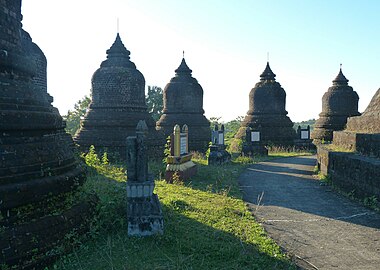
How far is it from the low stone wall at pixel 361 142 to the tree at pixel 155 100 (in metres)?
24.1

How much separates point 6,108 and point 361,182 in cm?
722

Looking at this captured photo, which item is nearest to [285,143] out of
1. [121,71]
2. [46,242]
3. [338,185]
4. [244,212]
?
[121,71]

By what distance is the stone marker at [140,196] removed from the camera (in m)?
5.52

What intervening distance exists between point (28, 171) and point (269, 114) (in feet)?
66.6

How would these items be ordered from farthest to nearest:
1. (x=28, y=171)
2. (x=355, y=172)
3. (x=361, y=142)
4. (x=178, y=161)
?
(x=178, y=161)
(x=361, y=142)
(x=355, y=172)
(x=28, y=171)

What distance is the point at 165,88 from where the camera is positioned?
21.3 meters

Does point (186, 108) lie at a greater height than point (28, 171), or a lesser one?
greater

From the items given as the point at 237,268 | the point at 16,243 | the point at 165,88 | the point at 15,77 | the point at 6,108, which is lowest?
the point at 237,268

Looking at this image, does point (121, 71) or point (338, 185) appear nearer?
point (338, 185)

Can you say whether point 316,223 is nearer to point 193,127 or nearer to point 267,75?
point 193,127

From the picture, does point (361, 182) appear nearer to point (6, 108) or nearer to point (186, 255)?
point (186, 255)

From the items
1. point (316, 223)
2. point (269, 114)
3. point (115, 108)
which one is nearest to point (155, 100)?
point (269, 114)

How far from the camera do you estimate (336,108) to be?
24484 mm

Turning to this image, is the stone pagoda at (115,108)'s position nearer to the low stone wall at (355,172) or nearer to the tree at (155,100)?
the low stone wall at (355,172)
